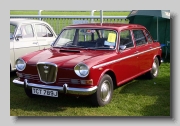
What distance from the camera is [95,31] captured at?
6574 millimetres

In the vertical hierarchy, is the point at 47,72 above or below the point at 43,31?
below

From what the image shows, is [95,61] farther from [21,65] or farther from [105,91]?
[21,65]

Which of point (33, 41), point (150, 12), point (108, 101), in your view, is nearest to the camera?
point (108, 101)

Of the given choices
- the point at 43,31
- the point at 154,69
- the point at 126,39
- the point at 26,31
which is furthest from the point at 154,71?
the point at 26,31

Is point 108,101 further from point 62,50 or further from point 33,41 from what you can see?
point 33,41

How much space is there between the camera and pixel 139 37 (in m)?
7.38

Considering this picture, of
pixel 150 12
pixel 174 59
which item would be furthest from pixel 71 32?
pixel 150 12

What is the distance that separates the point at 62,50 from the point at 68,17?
598 cm

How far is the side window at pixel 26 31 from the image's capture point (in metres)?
8.31

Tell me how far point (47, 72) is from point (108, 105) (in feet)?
4.63

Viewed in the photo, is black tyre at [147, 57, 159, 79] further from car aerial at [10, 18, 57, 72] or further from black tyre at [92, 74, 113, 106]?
car aerial at [10, 18, 57, 72]

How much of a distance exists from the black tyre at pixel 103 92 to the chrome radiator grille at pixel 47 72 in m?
0.87

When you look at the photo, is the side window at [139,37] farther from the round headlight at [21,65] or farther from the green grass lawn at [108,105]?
the round headlight at [21,65]

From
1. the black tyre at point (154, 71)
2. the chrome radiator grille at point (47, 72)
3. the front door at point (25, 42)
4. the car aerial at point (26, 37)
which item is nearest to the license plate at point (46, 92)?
the chrome radiator grille at point (47, 72)
